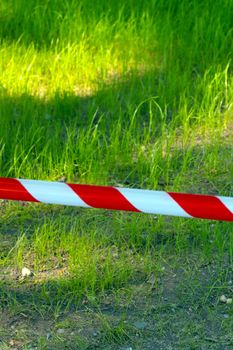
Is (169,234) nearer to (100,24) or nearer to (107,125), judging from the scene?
(107,125)

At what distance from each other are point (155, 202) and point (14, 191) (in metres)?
0.45

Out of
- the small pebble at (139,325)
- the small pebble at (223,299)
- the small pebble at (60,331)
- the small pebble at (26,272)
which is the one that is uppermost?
the small pebble at (223,299)

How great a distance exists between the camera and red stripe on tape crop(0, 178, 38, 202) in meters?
2.94

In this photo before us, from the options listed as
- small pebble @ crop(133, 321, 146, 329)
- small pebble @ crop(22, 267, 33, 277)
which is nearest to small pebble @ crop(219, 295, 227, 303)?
small pebble @ crop(133, 321, 146, 329)

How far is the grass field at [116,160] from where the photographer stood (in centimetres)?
327

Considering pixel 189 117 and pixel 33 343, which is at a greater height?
pixel 189 117

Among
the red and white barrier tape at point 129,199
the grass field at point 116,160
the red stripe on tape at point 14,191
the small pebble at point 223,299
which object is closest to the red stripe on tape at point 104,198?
the red and white barrier tape at point 129,199

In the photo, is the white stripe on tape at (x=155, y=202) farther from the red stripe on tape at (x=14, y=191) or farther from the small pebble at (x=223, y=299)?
the small pebble at (x=223, y=299)

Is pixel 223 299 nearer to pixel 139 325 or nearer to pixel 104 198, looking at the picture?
pixel 139 325

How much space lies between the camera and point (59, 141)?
423cm

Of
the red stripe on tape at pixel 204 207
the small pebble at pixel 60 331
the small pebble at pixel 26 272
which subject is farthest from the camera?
the small pebble at pixel 26 272

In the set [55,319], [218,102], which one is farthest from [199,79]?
[55,319]

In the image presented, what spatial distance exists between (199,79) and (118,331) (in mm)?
1885

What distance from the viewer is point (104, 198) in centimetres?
291
